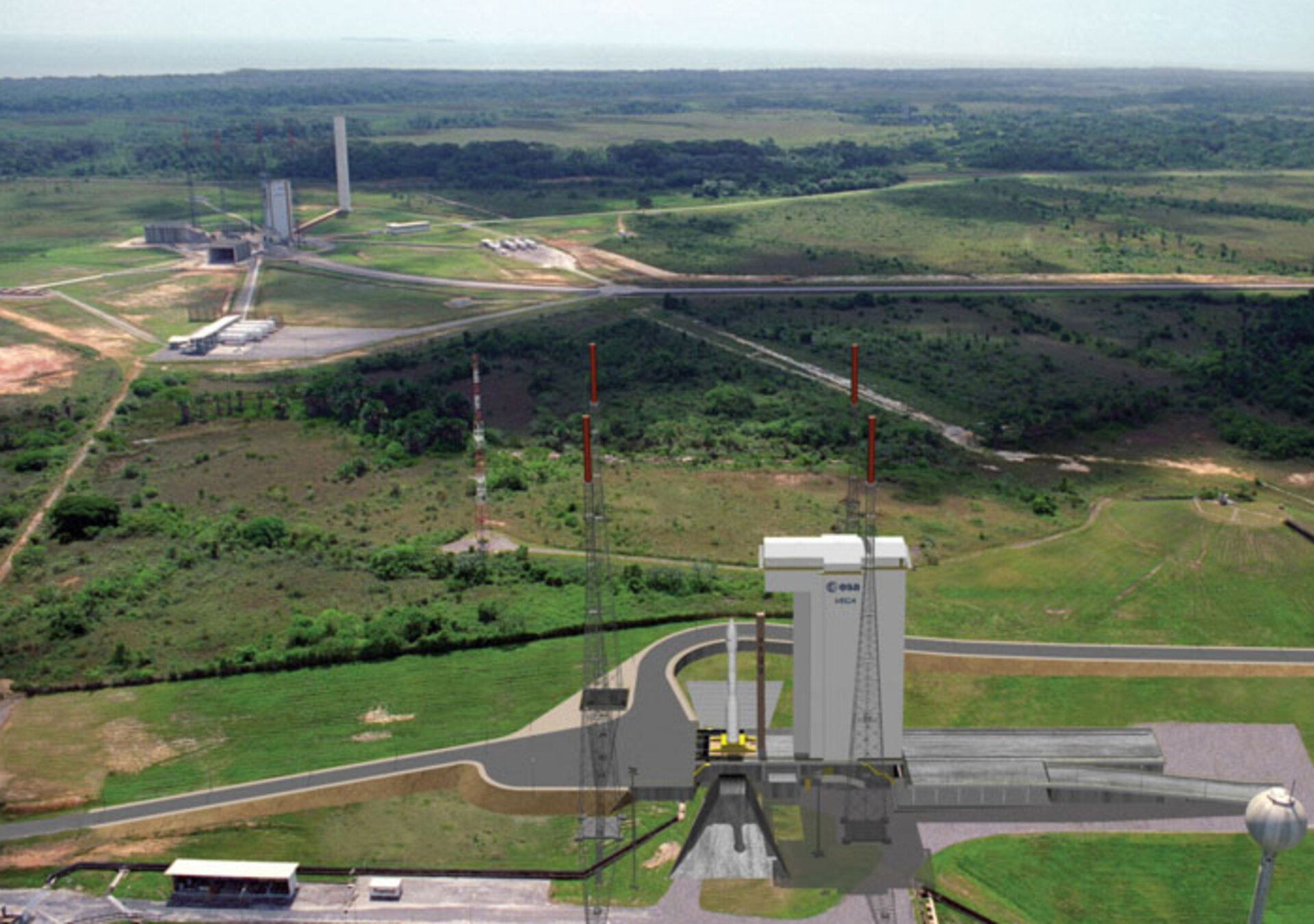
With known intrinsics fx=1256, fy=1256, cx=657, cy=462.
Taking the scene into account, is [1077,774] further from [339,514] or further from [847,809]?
[339,514]

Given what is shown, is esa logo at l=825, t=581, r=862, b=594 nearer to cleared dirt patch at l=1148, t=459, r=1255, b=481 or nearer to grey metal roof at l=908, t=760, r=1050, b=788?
grey metal roof at l=908, t=760, r=1050, b=788

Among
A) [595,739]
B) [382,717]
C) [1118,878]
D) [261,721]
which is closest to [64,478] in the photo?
[261,721]

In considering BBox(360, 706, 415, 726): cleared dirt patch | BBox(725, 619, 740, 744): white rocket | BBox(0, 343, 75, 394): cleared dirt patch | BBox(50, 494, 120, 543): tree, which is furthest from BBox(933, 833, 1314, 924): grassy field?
BBox(0, 343, 75, 394): cleared dirt patch

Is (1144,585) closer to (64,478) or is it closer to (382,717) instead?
(382,717)

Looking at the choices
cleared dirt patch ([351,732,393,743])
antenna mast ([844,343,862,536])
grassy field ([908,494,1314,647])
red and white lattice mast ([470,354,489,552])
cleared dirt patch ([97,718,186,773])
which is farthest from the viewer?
red and white lattice mast ([470,354,489,552])

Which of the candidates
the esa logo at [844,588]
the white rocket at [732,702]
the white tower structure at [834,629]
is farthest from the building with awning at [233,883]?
the esa logo at [844,588]

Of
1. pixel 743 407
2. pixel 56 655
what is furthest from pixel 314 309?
pixel 56 655

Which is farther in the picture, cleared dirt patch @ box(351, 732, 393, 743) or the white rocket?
cleared dirt patch @ box(351, 732, 393, 743)
